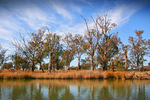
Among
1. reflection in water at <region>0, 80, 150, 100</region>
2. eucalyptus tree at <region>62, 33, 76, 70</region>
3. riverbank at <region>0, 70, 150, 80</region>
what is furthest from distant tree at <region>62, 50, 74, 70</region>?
reflection in water at <region>0, 80, 150, 100</region>

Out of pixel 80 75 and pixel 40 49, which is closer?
pixel 80 75

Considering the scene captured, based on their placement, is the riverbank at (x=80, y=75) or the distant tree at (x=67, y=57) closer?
the riverbank at (x=80, y=75)

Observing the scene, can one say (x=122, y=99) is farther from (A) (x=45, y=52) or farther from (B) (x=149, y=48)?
(B) (x=149, y=48)

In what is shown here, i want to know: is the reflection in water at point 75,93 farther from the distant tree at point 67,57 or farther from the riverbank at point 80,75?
the distant tree at point 67,57

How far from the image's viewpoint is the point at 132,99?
18.5 ft

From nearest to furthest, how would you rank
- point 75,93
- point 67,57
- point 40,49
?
point 75,93
point 40,49
point 67,57

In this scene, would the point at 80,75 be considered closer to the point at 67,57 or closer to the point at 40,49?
the point at 40,49

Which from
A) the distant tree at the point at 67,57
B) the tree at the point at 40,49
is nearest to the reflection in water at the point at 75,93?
the tree at the point at 40,49

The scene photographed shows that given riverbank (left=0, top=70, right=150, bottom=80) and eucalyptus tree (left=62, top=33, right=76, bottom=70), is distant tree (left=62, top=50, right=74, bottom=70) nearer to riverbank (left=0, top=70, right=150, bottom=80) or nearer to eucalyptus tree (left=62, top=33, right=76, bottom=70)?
eucalyptus tree (left=62, top=33, right=76, bottom=70)

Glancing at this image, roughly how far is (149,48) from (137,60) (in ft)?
13.2

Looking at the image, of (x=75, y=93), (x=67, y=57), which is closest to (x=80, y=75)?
(x=75, y=93)

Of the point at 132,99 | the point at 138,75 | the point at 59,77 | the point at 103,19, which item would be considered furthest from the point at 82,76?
the point at 103,19

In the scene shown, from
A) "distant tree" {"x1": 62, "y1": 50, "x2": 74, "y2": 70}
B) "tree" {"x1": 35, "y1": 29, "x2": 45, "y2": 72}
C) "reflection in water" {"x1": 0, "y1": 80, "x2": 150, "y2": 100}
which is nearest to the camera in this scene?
"reflection in water" {"x1": 0, "y1": 80, "x2": 150, "y2": 100}

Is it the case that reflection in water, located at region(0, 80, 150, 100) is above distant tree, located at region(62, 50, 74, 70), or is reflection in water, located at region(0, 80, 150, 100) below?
below
